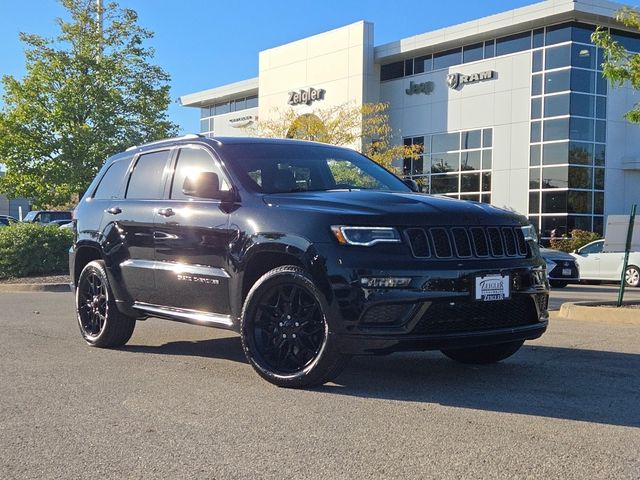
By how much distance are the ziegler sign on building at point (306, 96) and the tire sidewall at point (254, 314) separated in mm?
36417

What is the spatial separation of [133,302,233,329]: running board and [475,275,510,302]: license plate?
1867 millimetres

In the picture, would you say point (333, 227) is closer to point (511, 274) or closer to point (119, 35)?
point (511, 274)

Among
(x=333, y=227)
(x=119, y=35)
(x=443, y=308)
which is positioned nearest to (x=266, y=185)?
(x=333, y=227)

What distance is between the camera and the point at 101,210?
24.2ft

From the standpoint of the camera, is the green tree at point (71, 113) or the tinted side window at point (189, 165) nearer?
the tinted side window at point (189, 165)

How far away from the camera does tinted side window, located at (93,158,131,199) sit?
7.51 meters

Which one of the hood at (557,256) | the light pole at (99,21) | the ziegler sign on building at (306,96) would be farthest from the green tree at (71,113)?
the hood at (557,256)

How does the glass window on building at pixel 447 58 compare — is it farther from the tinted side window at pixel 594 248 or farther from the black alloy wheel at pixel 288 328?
the black alloy wheel at pixel 288 328

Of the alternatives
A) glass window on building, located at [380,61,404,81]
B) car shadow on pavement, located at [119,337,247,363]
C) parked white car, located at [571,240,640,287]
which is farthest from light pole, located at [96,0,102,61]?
car shadow on pavement, located at [119,337,247,363]

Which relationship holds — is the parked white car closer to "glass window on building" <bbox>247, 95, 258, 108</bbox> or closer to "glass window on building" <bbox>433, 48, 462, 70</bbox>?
"glass window on building" <bbox>433, 48, 462, 70</bbox>

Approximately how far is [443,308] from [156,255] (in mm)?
2643

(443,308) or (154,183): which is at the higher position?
(154,183)

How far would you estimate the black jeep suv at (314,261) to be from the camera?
4941 mm

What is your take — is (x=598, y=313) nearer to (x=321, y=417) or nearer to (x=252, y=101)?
(x=321, y=417)
